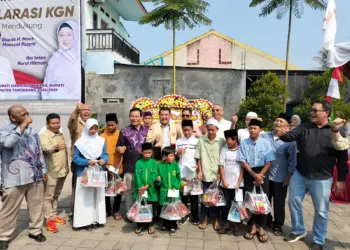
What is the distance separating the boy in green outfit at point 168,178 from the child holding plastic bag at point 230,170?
0.68 metres

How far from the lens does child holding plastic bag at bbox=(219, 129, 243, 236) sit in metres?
4.04

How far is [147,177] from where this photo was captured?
4160mm

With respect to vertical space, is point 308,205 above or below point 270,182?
below

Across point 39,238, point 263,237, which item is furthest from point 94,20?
point 263,237

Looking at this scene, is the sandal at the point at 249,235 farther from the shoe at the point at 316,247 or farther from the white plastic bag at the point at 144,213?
the white plastic bag at the point at 144,213

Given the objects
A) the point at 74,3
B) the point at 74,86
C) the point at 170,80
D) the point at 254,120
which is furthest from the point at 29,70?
the point at 254,120

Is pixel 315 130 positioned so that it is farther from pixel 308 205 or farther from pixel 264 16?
pixel 264 16

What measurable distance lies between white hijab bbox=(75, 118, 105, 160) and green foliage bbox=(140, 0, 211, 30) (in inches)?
324

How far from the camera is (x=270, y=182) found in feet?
14.0

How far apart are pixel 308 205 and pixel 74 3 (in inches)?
383

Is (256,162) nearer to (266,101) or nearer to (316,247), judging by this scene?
(316,247)

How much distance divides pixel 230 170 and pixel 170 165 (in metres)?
0.89

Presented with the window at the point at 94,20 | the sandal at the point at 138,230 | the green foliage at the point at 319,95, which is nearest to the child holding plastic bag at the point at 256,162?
the sandal at the point at 138,230

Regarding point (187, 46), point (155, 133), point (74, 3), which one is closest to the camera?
point (155, 133)
